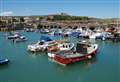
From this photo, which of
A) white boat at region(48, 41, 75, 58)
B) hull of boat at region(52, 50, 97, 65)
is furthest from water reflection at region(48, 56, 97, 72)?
white boat at region(48, 41, 75, 58)

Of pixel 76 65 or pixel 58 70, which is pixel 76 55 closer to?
pixel 76 65

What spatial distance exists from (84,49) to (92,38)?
44.2 ft

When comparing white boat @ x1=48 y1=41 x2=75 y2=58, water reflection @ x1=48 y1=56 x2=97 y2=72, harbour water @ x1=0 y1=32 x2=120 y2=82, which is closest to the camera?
harbour water @ x1=0 y1=32 x2=120 y2=82

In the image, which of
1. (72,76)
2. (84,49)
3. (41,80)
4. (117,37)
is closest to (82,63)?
(84,49)

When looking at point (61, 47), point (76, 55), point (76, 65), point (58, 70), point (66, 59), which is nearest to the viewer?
point (58, 70)

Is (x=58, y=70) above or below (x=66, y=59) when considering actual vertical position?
below

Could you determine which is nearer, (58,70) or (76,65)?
(58,70)

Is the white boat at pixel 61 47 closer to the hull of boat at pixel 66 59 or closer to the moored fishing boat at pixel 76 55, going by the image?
the moored fishing boat at pixel 76 55

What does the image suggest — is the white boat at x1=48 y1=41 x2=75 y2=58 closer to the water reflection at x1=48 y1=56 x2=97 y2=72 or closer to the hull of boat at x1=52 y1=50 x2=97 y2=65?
the hull of boat at x1=52 y1=50 x2=97 y2=65

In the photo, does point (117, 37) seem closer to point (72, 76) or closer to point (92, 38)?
point (92, 38)

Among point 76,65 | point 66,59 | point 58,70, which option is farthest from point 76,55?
point 58,70

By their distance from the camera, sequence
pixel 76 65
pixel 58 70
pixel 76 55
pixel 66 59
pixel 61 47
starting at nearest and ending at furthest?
1. pixel 58 70
2. pixel 66 59
3. pixel 76 65
4. pixel 76 55
5. pixel 61 47

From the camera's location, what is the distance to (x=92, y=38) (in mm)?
30484

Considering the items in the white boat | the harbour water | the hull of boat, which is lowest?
the harbour water
